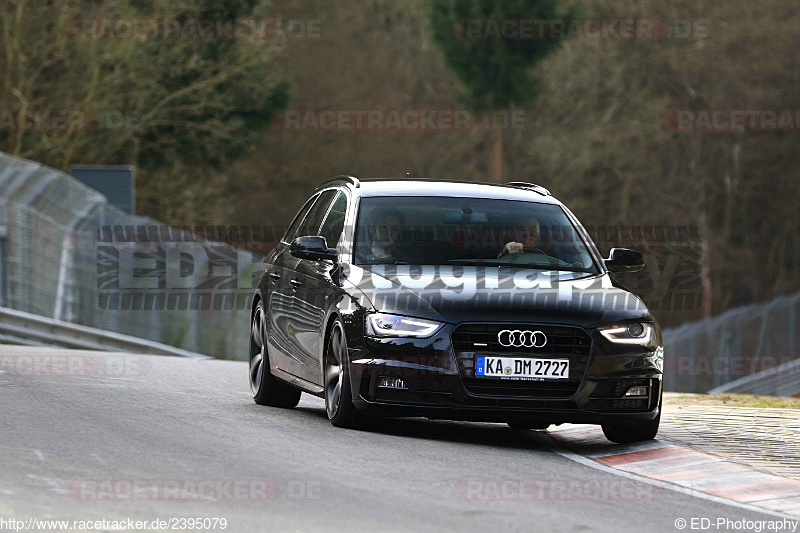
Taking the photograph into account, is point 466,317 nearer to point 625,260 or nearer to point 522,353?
point 522,353

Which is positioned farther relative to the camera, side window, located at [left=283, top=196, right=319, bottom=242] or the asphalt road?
side window, located at [left=283, top=196, right=319, bottom=242]

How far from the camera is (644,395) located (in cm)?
1031

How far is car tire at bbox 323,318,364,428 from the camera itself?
10.3 m

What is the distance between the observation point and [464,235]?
11164 mm

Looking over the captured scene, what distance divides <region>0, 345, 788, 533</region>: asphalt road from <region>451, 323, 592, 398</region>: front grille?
0.42m

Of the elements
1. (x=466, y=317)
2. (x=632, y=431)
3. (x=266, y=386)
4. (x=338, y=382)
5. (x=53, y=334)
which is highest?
(x=466, y=317)

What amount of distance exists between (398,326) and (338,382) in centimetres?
78

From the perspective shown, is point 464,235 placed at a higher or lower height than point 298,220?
higher

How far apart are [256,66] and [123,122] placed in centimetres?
638
